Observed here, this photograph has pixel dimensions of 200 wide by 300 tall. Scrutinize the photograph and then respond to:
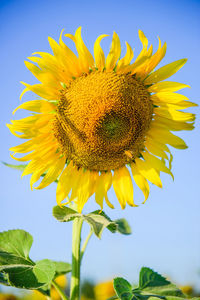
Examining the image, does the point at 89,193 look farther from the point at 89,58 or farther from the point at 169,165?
the point at 89,58

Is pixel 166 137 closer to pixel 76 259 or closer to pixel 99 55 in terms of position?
pixel 99 55

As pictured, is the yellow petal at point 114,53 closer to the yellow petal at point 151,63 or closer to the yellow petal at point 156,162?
the yellow petal at point 151,63

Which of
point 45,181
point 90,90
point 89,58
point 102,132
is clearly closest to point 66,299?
point 45,181

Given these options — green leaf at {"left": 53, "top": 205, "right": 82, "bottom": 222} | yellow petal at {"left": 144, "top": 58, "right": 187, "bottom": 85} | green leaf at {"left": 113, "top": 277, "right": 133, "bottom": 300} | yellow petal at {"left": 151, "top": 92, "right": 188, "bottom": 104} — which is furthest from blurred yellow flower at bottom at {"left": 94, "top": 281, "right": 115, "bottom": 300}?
yellow petal at {"left": 144, "top": 58, "right": 187, "bottom": 85}

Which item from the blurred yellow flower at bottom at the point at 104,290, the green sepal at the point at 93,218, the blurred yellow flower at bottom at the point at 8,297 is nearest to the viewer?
the green sepal at the point at 93,218

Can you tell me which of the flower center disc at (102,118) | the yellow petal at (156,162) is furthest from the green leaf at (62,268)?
the yellow petal at (156,162)

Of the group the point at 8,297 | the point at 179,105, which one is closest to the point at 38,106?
the point at 179,105

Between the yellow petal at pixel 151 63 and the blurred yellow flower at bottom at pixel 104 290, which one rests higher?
the yellow petal at pixel 151 63
